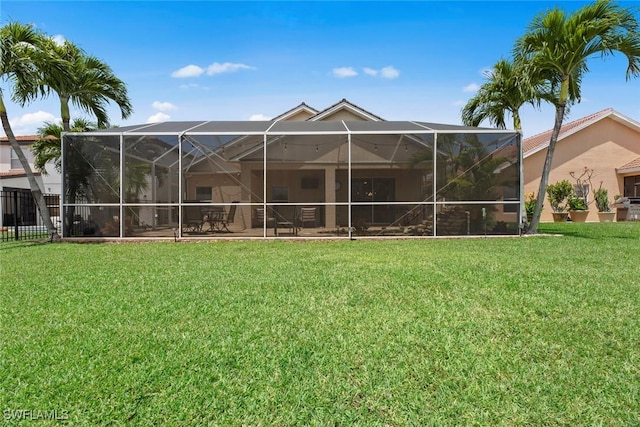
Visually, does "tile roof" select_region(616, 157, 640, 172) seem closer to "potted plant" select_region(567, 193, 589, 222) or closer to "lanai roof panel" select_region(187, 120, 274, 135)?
"potted plant" select_region(567, 193, 589, 222)

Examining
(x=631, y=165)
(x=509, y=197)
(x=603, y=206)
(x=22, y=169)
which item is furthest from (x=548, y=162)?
(x=22, y=169)

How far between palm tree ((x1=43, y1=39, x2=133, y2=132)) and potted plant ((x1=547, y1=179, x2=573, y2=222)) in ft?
60.2

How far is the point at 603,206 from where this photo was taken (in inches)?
709

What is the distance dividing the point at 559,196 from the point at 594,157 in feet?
11.3

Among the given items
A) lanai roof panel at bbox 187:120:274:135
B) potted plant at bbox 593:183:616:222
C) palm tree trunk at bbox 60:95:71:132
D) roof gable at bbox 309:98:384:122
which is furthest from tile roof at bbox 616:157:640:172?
palm tree trunk at bbox 60:95:71:132

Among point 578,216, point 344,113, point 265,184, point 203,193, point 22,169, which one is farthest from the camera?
point 22,169

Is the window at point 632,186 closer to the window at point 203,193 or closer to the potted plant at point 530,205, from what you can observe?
the potted plant at point 530,205

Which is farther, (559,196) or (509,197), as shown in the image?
(559,196)

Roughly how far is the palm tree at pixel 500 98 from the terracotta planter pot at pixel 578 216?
21.3 feet

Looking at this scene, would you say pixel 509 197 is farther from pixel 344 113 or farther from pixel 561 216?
pixel 561 216

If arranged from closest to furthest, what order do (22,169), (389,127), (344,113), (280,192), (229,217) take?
1. (229,217)
2. (389,127)
3. (280,192)
4. (344,113)
5. (22,169)

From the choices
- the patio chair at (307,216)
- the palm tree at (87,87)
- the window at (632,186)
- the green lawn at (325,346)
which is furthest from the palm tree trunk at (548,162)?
the palm tree at (87,87)

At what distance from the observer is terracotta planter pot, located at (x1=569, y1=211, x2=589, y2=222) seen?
17281 millimetres

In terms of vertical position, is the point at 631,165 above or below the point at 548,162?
above
